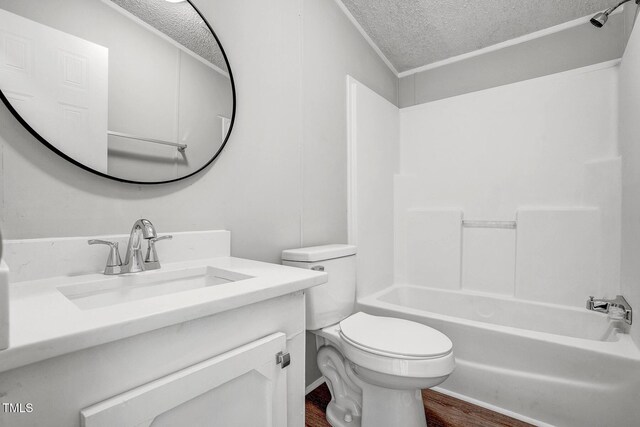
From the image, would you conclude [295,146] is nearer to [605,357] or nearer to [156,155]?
[156,155]

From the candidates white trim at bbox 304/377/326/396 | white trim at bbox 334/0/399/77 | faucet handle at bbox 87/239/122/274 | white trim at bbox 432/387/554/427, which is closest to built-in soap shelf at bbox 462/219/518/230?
white trim at bbox 432/387/554/427

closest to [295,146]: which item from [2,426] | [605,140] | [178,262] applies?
[178,262]

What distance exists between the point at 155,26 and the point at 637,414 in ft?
7.94

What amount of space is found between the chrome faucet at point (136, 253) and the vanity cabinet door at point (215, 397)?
44 cm

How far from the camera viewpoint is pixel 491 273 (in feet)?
7.21

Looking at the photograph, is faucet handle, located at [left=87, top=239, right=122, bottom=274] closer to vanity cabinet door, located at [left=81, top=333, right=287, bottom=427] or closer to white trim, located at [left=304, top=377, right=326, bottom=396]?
vanity cabinet door, located at [left=81, top=333, right=287, bottom=427]

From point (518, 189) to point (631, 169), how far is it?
642 mm

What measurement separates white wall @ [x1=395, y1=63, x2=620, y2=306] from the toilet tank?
1092mm

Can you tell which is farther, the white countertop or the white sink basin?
the white sink basin

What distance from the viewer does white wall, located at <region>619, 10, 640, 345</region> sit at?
1.39m

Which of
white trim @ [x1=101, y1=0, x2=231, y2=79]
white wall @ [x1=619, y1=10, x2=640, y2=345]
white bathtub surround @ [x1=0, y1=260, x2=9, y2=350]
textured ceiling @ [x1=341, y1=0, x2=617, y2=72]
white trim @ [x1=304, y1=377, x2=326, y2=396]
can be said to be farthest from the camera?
textured ceiling @ [x1=341, y1=0, x2=617, y2=72]

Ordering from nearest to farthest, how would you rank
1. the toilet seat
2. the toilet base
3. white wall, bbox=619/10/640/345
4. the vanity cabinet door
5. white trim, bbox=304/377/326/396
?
the vanity cabinet door
the toilet seat
the toilet base
white wall, bbox=619/10/640/345
white trim, bbox=304/377/326/396

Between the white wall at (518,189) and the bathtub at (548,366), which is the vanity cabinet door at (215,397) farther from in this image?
the white wall at (518,189)

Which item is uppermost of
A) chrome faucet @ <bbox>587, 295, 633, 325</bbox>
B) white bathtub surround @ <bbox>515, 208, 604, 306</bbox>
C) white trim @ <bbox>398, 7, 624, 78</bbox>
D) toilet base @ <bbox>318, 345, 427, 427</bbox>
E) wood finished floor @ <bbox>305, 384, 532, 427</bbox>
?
white trim @ <bbox>398, 7, 624, 78</bbox>
